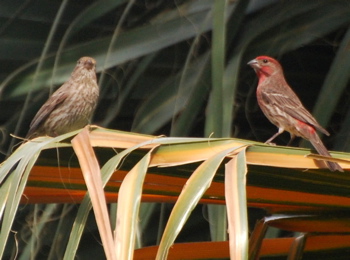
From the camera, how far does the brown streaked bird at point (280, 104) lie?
10.3 ft

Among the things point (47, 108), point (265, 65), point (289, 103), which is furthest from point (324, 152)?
point (47, 108)

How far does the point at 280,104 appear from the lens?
3.65 meters

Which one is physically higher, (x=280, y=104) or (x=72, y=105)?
(x=72, y=105)

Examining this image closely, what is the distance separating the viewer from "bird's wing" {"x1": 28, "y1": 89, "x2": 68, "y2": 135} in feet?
12.8

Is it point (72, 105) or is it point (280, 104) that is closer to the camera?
point (280, 104)

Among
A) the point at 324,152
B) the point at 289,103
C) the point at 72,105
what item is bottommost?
the point at 324,152

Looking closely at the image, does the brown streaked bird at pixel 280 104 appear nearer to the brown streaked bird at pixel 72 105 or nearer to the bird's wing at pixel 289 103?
the bird's wing at pixel 289 103

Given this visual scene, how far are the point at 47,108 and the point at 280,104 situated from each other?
1203 mm

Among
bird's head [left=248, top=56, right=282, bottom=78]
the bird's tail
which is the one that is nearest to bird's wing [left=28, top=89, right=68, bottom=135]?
bird's head [left=248, top=56, right=282, bottom=78]

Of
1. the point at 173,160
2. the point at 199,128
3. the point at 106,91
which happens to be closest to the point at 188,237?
the point at 199,128

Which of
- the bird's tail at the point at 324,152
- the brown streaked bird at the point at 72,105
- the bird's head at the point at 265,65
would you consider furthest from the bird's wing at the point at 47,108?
the bird's tail at the point at 324,152

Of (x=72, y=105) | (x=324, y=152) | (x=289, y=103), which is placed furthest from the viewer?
(x=72, y=105)

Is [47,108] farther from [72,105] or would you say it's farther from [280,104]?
[280,104]

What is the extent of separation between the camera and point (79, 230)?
50.9 inches
